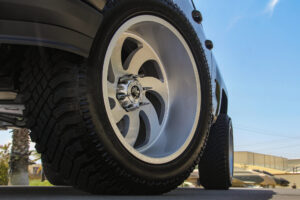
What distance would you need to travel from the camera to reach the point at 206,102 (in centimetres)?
227

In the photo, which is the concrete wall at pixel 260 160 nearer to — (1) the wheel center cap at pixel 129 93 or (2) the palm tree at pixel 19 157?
(2) the palm tree at pixel 19 157

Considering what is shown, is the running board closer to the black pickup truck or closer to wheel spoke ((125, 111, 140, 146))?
the black pickup truck

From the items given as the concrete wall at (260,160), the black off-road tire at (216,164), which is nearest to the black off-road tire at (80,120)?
the black off-road tire at (216,164)

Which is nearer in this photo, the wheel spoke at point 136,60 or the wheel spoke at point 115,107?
the wheel spoke at point 115,107

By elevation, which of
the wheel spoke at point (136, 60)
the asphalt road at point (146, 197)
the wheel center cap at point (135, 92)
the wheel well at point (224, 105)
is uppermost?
the wheel well at point (224, 105)

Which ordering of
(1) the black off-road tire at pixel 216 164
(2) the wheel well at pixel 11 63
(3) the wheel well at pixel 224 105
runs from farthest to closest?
1. (3) the wheel well at pixel 224 105
2. (1) the black off-road tire at pixel 216 164
3. (2) the wheel well at pixel 11 63

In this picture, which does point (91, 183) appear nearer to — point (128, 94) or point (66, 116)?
point (66, 116)

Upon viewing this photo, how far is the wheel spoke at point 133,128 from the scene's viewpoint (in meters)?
2.14

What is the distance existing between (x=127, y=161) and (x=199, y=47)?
1.01m

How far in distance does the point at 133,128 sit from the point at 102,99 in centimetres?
63

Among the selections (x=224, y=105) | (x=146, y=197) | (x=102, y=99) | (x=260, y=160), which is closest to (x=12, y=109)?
(x=102, y=99)

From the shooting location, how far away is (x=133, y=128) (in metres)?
2.16

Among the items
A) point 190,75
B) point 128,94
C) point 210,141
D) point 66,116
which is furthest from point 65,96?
point 210,141

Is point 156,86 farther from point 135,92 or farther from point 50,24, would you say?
point 50,24
